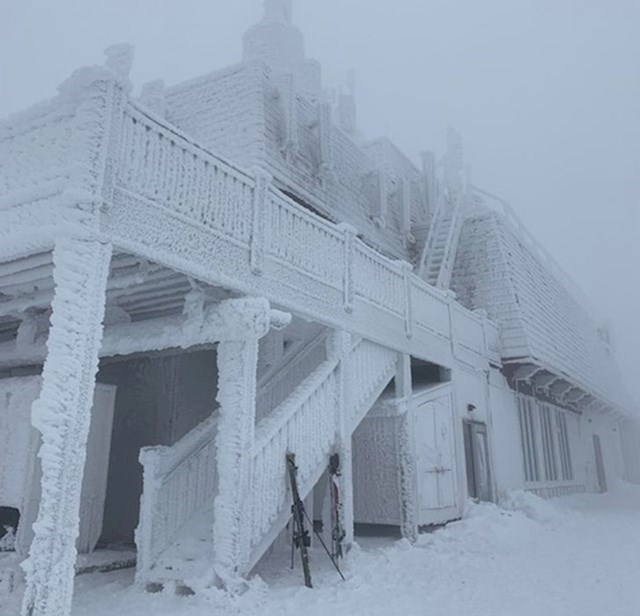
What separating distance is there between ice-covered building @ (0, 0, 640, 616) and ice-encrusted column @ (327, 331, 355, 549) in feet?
0.12

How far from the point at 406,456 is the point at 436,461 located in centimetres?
137

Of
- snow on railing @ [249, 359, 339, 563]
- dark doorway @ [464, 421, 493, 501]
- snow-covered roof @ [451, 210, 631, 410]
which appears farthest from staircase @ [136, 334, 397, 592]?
snow-covered roof @ [451, 210, 631, 410]

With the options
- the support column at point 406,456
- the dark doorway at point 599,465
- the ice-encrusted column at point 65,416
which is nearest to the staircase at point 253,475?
the support column at point 406,456

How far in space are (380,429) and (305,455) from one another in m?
3.45

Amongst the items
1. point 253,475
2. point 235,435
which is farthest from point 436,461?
point 235,435

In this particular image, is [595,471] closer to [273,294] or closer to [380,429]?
[380,429]

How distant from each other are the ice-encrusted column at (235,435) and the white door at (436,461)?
5339mm

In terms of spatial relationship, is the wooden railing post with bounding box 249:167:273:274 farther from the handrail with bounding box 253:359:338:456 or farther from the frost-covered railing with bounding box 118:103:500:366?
the handrail with bounding box 253:359:338:456

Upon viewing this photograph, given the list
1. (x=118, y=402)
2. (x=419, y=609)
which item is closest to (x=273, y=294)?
(x=419, y=609)

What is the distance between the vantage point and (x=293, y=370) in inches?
413

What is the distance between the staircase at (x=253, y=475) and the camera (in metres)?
7.29

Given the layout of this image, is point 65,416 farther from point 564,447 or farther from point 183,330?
point 564,447

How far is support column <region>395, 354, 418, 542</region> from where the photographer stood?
1091 centimetres

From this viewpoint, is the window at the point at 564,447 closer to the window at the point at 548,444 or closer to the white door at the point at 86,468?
the window at the point at 548,444
